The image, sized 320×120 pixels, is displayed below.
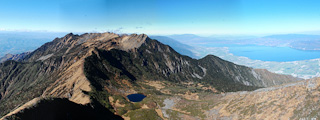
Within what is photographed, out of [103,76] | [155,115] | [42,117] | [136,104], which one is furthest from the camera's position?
[103,76]

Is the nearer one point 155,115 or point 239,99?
point 239,99

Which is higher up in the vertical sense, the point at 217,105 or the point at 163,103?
the point at 217,105

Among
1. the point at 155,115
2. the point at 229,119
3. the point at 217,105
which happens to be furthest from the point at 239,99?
the point at 155,115

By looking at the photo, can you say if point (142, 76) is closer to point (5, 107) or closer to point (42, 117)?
point (5, 107)

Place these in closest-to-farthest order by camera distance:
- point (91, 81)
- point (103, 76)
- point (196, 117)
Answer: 1. point (196, 117)
2. point (91, 81)
3. point (103, 76)

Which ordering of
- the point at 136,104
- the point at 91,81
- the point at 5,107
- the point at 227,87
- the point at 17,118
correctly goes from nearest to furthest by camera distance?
the point at 17,118
the point at 136,104
the point at 91,81
the point at 5,107
the point at 227,87

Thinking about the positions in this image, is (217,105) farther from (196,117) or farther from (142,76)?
(142,76)

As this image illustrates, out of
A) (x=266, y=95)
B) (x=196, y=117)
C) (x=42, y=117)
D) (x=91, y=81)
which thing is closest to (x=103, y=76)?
(x=91, y=81)

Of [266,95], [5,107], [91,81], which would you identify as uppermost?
[266,95]

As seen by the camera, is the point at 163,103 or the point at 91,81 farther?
the point at 91,81
